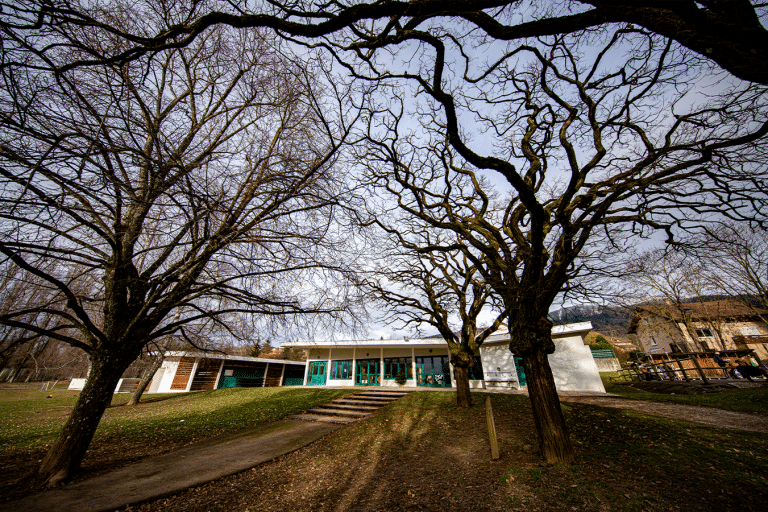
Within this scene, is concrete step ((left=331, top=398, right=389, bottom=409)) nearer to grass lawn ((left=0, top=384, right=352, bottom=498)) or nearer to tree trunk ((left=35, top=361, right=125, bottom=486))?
grass lawn ((left=0, top=384, right=352, bottom=498))

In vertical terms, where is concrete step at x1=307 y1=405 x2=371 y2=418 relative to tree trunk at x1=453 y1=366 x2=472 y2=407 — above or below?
below

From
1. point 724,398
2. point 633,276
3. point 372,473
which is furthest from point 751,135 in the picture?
point 724,398

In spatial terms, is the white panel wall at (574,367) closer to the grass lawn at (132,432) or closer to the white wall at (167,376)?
the grass lawn at (132,432)

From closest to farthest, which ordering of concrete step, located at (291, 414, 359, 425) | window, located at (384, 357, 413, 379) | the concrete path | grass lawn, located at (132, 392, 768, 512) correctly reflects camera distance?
grass lawn, located at (132, 392, 768, 512) → the concrete path → concrete step, located at (291, 414, 359, 425) → window, located at (384, 357, 413, 379)

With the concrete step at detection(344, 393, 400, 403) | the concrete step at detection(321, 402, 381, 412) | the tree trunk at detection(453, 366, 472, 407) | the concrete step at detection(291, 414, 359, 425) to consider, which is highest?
the tree trunk at detection(453, 366, 472, 407)

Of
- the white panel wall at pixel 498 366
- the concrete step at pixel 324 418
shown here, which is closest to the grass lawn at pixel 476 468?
the concrete step at pixel 324 418

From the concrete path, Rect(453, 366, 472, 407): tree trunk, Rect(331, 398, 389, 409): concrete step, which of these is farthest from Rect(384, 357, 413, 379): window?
the concrete path

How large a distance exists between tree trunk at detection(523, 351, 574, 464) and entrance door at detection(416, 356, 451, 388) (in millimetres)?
16293

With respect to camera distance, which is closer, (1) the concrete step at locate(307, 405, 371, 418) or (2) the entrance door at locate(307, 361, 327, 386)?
(1) the concrete step at locate(307, 405, 371, 418)

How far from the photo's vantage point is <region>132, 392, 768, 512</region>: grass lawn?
3.59m

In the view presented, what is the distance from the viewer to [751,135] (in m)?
4.02

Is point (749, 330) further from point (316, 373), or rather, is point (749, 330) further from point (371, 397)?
point (316, 373)

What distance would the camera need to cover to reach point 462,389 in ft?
32.3

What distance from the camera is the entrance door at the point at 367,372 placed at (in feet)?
69.5
